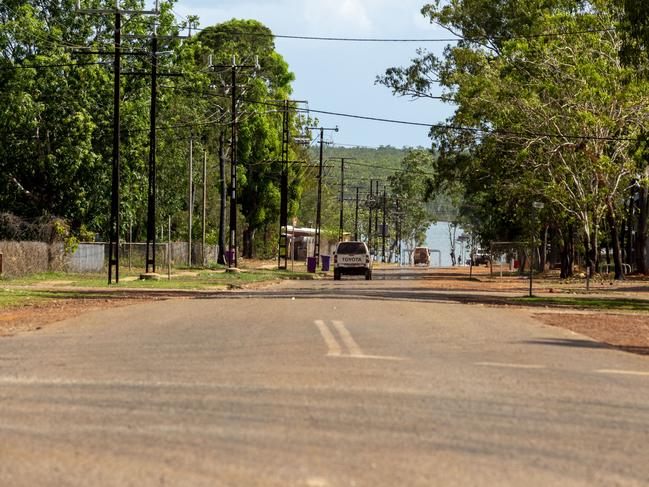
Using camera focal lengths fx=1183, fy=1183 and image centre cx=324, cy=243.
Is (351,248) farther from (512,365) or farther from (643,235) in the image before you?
(512,365)

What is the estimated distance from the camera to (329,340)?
53.8 feet

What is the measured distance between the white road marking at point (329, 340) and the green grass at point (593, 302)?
14.2m

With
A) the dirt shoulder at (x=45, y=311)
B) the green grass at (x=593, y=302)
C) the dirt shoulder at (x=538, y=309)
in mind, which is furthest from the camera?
the green grass at (x=593, y=302)

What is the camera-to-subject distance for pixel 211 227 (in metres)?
93.8

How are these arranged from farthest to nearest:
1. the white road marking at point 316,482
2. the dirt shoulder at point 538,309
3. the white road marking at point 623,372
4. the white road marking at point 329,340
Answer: the dirt shoulder at point 538,309, the white road marking at point 329,340, the white road marking at point 623,372, the white road marking at point 316,482

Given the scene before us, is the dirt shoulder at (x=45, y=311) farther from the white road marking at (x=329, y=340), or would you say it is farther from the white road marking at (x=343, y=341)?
the white road marking at (x=343, y=341)

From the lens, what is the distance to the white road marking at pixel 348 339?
48.6 ft

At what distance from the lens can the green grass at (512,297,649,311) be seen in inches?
1278

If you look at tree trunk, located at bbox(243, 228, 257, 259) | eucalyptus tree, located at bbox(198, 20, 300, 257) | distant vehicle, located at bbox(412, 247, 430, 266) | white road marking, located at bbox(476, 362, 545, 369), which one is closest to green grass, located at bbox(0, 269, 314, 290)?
white road marking, located at bbox(476, 362, 545, 369)

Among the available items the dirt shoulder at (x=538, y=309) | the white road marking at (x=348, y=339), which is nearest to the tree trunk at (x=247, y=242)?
the dirt shoulder at (x=538, y=309)

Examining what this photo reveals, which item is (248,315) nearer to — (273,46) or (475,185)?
(475,185)

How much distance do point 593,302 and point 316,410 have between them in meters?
26.1

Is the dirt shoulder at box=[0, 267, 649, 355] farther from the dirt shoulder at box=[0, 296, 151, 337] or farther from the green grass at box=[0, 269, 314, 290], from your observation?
the green grass at box=[0, 269, 314, 290]

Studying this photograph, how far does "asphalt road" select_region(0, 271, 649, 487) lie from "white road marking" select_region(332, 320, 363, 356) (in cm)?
8
